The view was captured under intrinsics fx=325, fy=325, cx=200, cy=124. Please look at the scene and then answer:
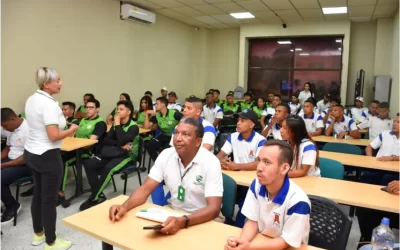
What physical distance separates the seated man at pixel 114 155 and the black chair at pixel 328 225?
2536mm

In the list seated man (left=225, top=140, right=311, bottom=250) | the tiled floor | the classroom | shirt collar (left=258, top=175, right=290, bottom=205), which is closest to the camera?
seated man (left=225, top=140, right=311, bottom=250)

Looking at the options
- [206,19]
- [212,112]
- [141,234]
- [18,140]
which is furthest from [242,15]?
[141,234]

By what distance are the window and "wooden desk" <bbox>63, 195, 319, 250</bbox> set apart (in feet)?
28.1

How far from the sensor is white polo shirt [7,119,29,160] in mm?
3527

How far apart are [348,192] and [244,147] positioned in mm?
1084

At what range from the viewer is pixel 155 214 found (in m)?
1.81

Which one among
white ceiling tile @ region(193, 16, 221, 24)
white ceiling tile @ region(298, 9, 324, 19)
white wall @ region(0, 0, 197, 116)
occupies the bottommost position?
white wall @ region(0, 0, 197, 116)

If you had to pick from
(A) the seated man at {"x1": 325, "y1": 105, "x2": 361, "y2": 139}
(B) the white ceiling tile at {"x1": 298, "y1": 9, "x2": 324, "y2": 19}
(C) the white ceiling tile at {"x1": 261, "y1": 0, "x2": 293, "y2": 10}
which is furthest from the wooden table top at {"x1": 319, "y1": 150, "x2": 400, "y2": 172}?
(B) the white ceiling tile at {"x1": 298, "y1": 9, "x2": 324, "y2": 19}

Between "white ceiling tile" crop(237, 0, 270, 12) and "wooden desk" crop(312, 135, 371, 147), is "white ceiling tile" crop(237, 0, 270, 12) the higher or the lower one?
the higher one

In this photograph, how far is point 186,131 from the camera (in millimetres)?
2102

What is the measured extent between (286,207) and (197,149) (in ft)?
2.47

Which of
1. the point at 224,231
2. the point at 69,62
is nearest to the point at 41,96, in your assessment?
the point at 224,231

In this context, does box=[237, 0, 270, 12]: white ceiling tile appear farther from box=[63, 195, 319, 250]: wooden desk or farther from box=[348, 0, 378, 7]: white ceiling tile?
box=[63, 195, 319, 250]: wooden desk

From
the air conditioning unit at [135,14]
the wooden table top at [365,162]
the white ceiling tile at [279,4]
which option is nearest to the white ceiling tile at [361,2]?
the white ceiling tile at [279,4]
